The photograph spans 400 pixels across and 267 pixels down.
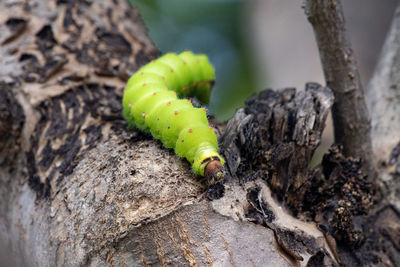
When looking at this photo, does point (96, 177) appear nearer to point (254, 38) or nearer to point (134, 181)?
point (134, 181)

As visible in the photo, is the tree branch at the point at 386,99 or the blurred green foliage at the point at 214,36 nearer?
the tree branch at the point at 386,99

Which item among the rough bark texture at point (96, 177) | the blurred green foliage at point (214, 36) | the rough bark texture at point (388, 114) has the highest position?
the rough bark texture at point (388, 114)

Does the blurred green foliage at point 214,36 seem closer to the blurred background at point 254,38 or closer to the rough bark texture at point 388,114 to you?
the blurred background at point 254,38

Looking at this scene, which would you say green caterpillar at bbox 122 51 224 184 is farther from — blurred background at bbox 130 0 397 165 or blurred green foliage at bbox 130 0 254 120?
blurred green foliage at bbox 130 0 254 120

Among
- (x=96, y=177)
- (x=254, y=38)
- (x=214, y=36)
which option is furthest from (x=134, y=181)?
(x=214, y=36)

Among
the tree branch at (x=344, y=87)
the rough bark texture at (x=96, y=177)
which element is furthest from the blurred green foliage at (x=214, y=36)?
the tree branch at (x=344, y=87)

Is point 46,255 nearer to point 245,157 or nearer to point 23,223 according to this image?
point 23,223

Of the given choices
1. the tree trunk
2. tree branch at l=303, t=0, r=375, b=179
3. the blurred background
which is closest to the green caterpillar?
the tree trunk
